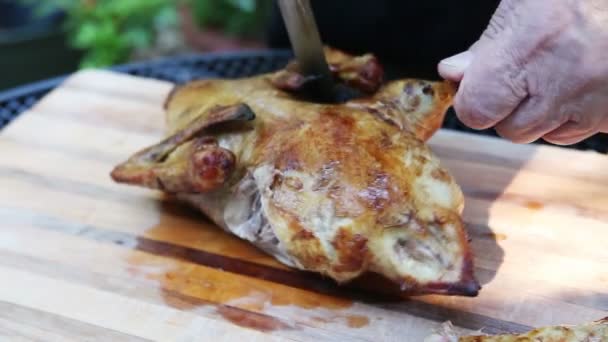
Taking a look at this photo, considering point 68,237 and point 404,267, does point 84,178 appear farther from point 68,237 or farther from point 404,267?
point 404,267

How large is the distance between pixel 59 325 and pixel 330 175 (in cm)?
76

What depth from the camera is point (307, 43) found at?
214 cm

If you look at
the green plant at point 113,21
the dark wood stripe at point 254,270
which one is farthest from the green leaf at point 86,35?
the dark wood stripe at point 254,270

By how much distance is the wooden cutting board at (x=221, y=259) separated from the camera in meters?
1.88

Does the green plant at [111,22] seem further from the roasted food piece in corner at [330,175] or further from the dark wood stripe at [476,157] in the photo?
the dark wood stripe at [476,157]

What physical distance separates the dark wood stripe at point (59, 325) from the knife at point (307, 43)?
35.6 inches

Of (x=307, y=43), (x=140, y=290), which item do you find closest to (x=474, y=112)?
(x=307, y=43)

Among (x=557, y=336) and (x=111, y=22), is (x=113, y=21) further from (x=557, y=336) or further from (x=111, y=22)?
(x=557, y=336)

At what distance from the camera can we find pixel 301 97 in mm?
2250

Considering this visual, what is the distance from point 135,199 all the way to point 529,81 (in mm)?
1257

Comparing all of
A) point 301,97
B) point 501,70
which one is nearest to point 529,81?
point 501,70

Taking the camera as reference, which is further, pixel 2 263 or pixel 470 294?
pixel 2 263

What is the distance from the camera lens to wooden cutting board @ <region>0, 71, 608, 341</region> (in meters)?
1.88

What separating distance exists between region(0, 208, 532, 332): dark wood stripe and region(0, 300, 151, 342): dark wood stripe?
0.34 meters
